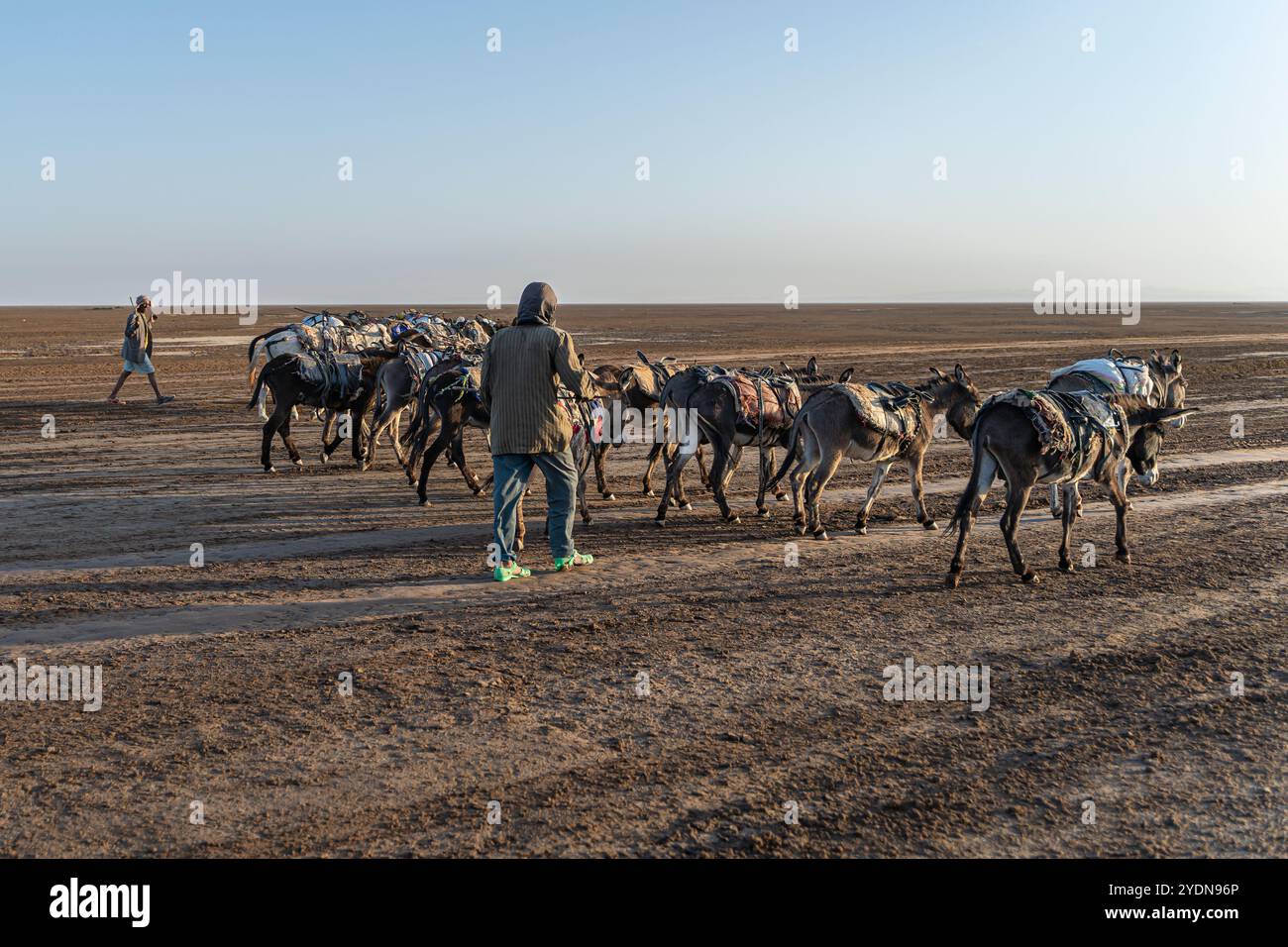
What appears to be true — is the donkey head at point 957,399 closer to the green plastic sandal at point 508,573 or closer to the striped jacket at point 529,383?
the striped jacket at point 529,383

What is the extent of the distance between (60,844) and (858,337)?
200 ft

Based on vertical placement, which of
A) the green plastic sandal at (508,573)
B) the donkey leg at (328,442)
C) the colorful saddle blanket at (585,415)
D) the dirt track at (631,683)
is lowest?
the dirt track at (631,683)

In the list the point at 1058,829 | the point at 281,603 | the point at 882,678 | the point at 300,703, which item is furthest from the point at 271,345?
the point at 1058,829

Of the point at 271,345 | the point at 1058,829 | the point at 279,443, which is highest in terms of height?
the point at 271,345

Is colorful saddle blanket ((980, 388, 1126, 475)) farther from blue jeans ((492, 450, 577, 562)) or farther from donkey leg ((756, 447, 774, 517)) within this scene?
blue jeans ((492, 450, 577, 562))

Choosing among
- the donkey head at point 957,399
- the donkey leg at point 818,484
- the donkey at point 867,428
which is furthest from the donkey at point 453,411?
the donkey head at point 957,399

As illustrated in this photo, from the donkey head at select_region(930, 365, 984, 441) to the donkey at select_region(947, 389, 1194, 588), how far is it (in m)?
1.74

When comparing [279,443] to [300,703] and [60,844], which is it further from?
[60,844]

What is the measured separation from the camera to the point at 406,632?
26.2ft

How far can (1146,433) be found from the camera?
11070mm

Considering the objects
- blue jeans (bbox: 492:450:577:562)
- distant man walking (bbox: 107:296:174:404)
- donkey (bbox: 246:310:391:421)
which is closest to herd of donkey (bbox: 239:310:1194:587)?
blue jeans (bbox: 492:450:577:562)

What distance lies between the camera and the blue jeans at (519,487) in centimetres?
925

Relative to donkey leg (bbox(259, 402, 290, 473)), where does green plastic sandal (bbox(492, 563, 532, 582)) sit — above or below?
below

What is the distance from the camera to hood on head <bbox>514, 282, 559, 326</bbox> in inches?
358
